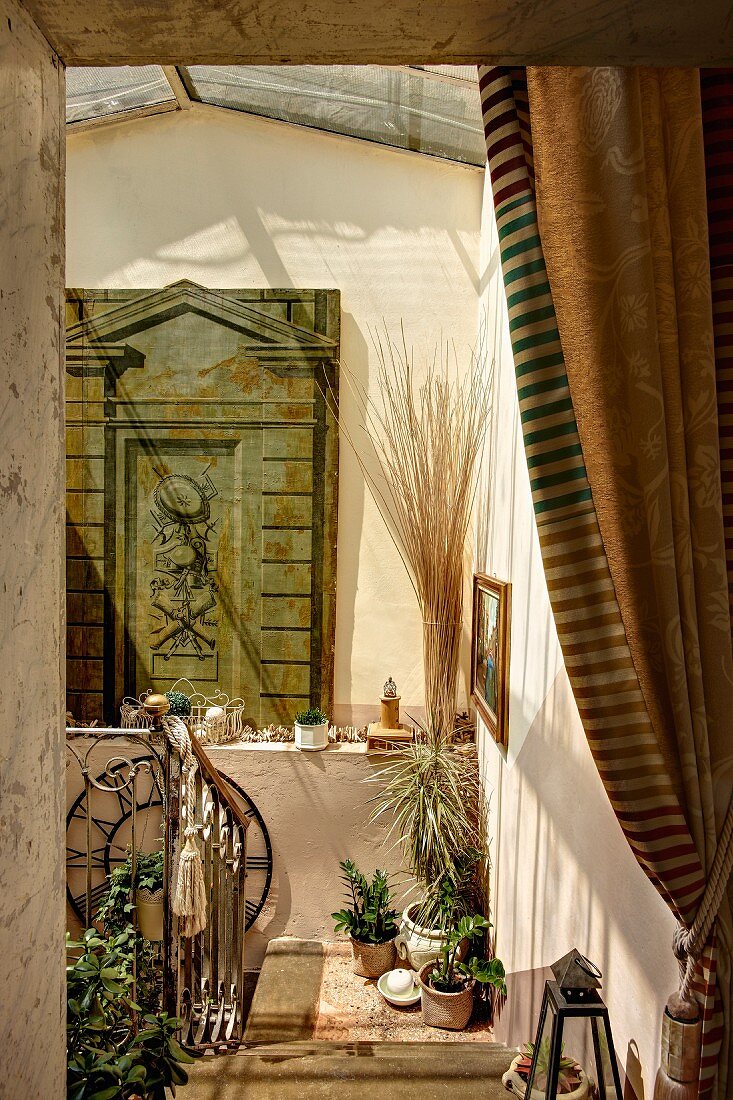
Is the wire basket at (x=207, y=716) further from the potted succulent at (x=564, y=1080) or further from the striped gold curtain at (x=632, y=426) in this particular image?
the striped gold curtain at (x=632, y=426)

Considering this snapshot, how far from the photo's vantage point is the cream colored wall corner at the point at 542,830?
4.67ft

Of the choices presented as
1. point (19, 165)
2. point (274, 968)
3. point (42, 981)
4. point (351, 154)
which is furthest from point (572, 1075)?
point (351, 154)

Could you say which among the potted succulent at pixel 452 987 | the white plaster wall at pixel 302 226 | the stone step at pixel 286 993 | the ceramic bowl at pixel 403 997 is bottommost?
the stone step at pixel 286 993

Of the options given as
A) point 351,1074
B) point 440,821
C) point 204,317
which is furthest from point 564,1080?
point 204,317

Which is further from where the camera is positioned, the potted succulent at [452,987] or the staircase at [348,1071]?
the potted succulent at [452,987]

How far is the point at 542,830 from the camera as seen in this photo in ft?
7.24

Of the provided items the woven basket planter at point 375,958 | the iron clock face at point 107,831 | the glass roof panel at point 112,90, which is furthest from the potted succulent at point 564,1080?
the glass roof panel at point 112,90

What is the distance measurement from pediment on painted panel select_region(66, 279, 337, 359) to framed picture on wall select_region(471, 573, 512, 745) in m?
1.42

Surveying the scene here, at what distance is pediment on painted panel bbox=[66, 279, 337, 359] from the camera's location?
11.9 ft

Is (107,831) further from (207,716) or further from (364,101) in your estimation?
(364,101)

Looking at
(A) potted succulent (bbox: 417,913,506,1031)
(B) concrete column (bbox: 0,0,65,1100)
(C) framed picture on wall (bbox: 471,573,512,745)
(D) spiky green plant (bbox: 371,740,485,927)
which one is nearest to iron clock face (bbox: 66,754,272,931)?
(D) spiky green plant (bbox: 371,740,485,927)

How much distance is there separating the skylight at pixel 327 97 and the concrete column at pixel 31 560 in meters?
2.34

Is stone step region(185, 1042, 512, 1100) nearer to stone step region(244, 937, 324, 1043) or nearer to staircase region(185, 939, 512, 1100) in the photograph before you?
staircase region(185, 939, 512, 1100)

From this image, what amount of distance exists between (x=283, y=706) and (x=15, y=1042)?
2.80m
